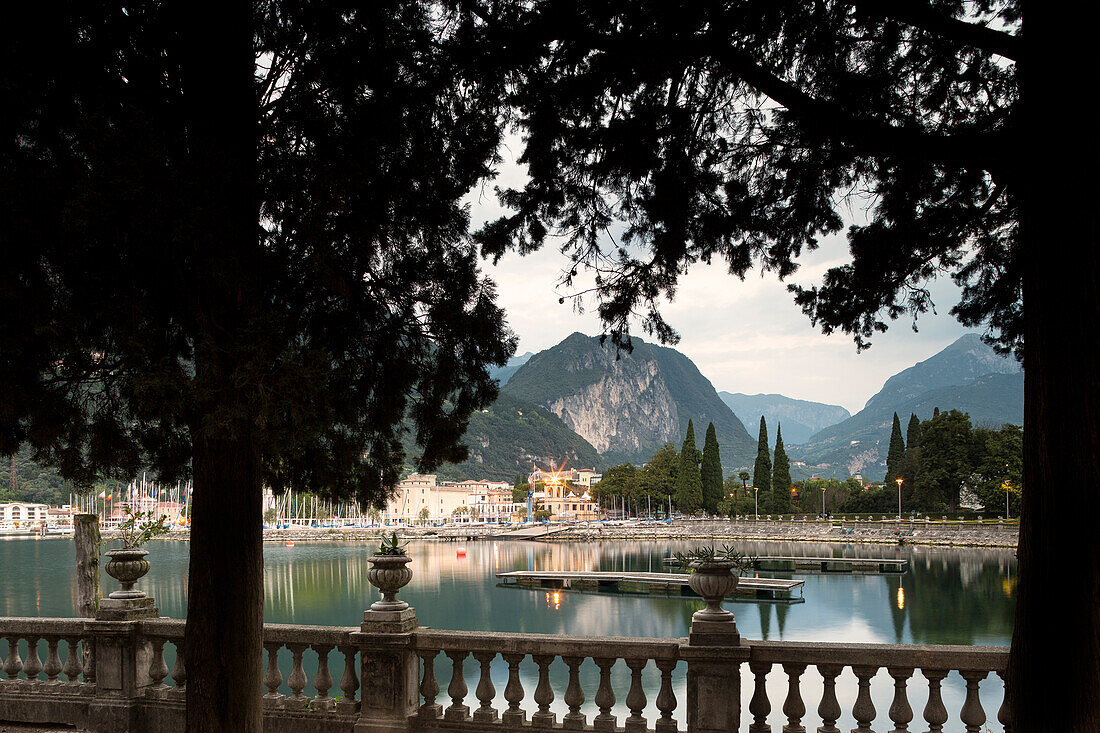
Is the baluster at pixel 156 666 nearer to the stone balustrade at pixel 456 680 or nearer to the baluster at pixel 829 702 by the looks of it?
the stone balustrade at pixel 456 680

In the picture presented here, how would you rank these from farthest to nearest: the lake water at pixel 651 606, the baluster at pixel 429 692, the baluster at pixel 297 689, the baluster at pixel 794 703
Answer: the lake water at pixel 651 606
the baluster at pixel 297 689
the baluster at pixel 429 692
the baluster at pixel 794 703

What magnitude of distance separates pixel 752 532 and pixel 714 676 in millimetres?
78519

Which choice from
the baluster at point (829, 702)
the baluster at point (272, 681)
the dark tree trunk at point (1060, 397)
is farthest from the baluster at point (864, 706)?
the baluster at point (272, 681)

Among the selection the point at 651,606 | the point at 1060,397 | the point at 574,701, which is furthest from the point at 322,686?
the point at 651,606

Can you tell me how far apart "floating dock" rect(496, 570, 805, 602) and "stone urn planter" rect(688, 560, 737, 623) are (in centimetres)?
3055

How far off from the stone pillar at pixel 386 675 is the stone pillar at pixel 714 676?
7.13ft

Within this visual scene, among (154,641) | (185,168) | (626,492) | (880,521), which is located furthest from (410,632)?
(626,492)

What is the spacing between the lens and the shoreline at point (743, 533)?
6075 centimetres

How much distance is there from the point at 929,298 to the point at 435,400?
399cm

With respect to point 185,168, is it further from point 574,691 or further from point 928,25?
point 574,691

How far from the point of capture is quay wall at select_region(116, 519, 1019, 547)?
60.8 meters

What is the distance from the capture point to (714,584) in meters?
5.48

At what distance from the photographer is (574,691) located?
5.66m

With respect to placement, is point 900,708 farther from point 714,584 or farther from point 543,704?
point 543,704
